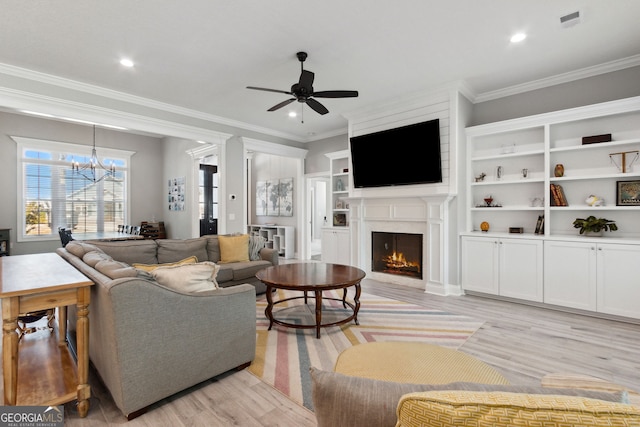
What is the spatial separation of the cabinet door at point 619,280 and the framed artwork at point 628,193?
0.61 m

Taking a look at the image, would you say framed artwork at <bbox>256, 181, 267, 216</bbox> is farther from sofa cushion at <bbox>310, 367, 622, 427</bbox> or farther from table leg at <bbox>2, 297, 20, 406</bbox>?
sofa cushion at <bbox>310, 367, 622, 427</bbox>

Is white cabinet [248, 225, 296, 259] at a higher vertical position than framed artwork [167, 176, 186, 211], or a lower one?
lower

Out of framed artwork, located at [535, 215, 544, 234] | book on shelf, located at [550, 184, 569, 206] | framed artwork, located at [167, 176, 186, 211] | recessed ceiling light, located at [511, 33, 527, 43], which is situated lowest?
framed artwork, located at [535, 215, 544, 234]

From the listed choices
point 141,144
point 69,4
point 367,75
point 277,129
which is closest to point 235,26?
point 69,4

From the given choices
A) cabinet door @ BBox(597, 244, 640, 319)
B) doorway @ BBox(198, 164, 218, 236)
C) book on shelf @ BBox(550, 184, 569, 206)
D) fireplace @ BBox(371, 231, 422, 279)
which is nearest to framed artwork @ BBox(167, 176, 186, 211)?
doorway @ BBox(198, 164, 218, 236)

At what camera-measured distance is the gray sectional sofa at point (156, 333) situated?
176cm

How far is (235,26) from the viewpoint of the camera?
2859 millimetres

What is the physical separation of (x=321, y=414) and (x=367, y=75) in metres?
3.89

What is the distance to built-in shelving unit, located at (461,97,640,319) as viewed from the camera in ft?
11.2

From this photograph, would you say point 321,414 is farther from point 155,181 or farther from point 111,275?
point 155,181

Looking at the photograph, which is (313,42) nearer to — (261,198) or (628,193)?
(628,193)

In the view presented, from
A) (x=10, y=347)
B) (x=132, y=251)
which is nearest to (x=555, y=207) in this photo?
(x=10, y=347)

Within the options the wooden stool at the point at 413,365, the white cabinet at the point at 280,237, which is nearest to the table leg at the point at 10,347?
the wooden stool at the point at 413,365

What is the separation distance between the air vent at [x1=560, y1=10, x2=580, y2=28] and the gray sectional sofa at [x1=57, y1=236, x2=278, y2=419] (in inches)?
139
